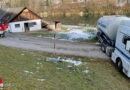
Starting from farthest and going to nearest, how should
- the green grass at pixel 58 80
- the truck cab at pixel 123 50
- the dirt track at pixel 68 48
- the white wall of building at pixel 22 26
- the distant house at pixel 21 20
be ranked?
the distant house at pixel 21 20, the white wall of building at pixel 22 26, the dirt track at pixel 68 48, the truck cab at pixel 123 50, the green grass at pixel 58 80

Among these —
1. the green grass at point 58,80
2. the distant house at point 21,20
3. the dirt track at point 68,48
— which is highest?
the distant house at point 21,20

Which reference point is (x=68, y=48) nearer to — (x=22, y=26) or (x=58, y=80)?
(x=58, y=80)

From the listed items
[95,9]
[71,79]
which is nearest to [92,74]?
[71,79]

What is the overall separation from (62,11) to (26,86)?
91.9m

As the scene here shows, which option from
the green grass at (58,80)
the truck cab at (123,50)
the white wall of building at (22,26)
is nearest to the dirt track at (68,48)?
the truck cab at (123,50)

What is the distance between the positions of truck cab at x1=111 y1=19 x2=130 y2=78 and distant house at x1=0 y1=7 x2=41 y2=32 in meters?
27.2

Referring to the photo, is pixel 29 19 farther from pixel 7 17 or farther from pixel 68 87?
pixel 68 87

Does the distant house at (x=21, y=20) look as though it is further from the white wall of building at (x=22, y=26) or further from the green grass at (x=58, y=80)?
the green grass at (x=58, y=80)

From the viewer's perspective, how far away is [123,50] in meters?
10.2

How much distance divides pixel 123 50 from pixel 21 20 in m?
29.2

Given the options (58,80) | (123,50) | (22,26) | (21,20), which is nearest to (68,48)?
(123,50)

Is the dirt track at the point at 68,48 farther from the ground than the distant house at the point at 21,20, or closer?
closer

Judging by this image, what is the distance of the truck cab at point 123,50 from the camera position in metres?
9.34

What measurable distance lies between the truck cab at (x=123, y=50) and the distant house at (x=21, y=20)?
27.2 m
